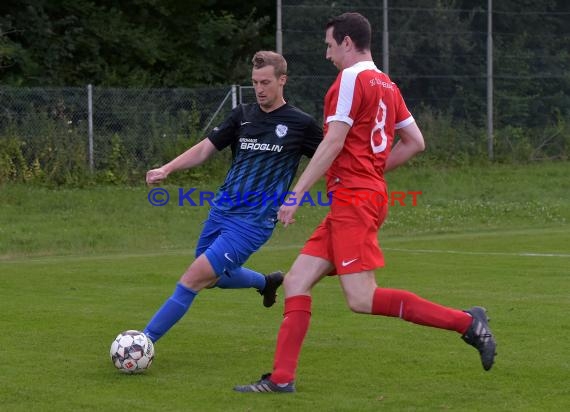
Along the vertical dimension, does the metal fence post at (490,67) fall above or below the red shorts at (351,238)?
above

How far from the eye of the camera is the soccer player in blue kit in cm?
769

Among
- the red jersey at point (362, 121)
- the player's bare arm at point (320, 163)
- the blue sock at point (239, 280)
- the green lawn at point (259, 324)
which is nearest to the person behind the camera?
the player's bare arm at point (320, 163)

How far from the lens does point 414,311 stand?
6594mm

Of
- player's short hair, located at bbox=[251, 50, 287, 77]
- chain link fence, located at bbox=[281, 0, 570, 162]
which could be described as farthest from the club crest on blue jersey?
chain link fence, located at bbox=[281, 0, 570, 162]

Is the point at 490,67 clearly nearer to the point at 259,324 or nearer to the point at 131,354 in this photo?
the point at 259,324

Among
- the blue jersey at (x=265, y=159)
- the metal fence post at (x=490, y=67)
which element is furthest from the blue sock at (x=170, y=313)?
the metal fence post at (x=490, y=67)

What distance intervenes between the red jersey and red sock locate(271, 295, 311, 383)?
67 cm

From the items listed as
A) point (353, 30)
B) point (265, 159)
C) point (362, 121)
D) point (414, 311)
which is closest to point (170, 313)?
point (265, 159)

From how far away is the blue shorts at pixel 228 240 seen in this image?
7699 mm

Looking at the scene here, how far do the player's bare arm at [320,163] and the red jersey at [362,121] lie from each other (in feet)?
0.21

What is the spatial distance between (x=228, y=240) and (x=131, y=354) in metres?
1.02

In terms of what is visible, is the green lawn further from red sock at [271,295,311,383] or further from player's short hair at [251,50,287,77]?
player's short hair at [251,50,287,77]

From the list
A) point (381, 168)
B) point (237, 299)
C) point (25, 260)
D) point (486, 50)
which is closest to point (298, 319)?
point (381, 168)

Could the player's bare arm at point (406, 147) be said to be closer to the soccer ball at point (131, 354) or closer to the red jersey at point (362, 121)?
the red jersey at point (362, 121)
